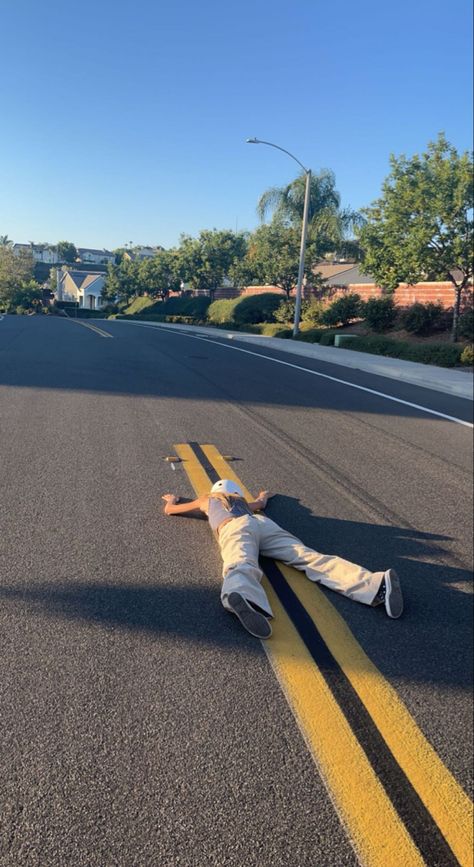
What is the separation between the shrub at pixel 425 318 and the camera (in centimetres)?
2361

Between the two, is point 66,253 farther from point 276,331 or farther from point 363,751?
point 363,751

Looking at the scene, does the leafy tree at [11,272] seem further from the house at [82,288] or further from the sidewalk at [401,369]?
the sidewalk at [401,369]

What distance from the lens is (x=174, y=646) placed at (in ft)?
8.96

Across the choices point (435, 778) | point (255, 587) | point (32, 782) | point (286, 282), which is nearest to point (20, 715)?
point (32, 782)

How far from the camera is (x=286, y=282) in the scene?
115ft

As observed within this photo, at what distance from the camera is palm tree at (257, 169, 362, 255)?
38.7 meters

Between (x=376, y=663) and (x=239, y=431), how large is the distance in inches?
181

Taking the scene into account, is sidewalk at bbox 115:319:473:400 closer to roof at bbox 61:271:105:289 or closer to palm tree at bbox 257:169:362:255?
palm tree at bbox 257:169:362:255

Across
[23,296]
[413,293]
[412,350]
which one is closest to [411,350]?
[412,350]

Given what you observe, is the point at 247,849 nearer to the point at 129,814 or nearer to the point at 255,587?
the point at 129,814

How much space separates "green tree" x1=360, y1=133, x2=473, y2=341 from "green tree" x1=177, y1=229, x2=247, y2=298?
25812 mm

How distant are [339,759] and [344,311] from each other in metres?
26.9

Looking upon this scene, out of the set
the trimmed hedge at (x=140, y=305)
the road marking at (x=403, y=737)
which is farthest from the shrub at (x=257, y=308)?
the road marking at (x=403, y=737)

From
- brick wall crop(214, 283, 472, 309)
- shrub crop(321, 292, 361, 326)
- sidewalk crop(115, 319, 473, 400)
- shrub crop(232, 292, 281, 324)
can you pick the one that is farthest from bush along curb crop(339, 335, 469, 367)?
Answer: shrub crop(232, 292, 281, 324)
